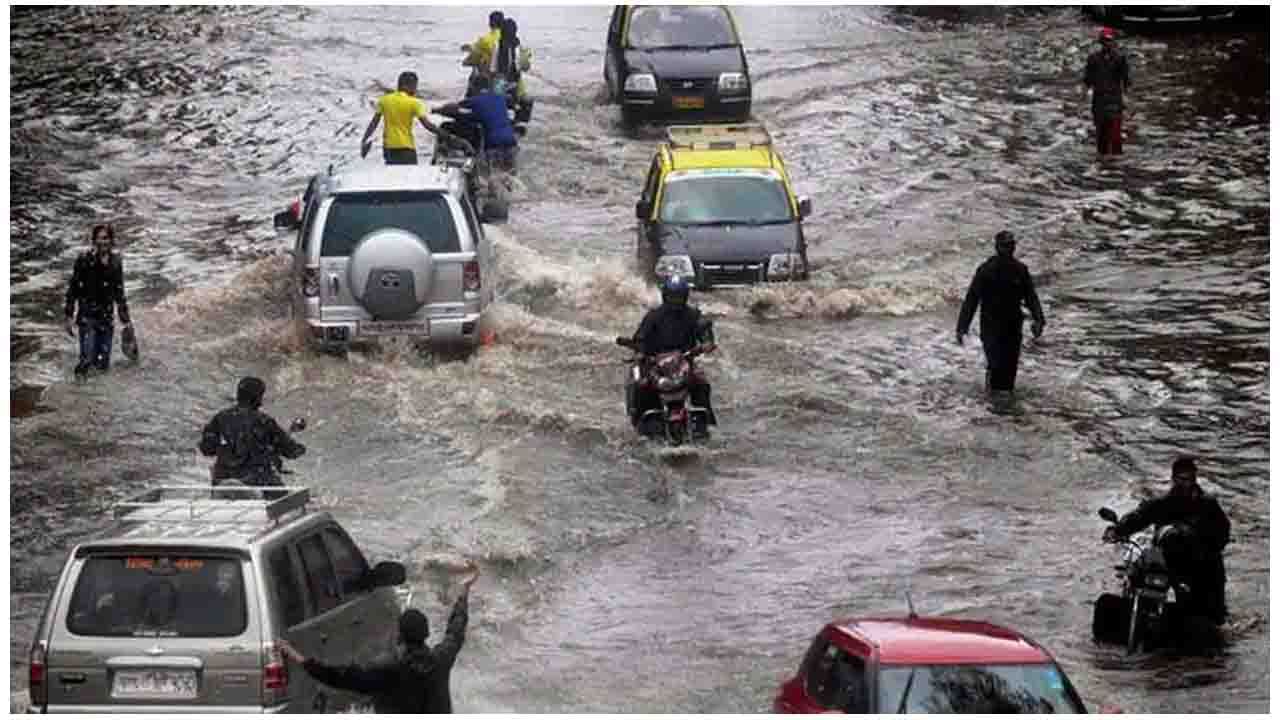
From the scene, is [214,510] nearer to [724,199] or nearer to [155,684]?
[155,684]

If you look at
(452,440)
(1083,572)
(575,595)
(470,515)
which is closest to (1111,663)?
(1083,572)

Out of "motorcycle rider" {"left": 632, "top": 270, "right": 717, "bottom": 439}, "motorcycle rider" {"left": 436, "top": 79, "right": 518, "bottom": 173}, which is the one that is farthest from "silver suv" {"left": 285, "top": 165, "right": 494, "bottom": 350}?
"motorcycle rider" {"left": 436, "top": 79, "right": 518, "bottom": 173}

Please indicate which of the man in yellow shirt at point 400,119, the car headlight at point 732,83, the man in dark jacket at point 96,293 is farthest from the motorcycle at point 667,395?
the car headlight at point 732,83

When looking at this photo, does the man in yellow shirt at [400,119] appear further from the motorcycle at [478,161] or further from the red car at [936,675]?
the red car at [936,675]

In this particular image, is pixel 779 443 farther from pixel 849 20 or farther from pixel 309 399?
pixel 849 20

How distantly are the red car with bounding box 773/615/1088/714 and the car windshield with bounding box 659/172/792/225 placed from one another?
14.4 meters

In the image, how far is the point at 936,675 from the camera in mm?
10922

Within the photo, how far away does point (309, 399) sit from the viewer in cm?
2092

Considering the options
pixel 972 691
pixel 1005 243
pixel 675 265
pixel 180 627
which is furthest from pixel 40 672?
pixel 675 265

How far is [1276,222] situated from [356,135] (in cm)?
1292

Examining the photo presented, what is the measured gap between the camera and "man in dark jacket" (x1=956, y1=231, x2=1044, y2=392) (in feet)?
68.1

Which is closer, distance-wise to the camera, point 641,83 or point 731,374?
point 731,374

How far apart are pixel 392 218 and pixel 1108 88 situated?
13426mm

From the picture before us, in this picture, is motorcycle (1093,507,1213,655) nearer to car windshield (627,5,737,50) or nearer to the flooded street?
the flooded street
